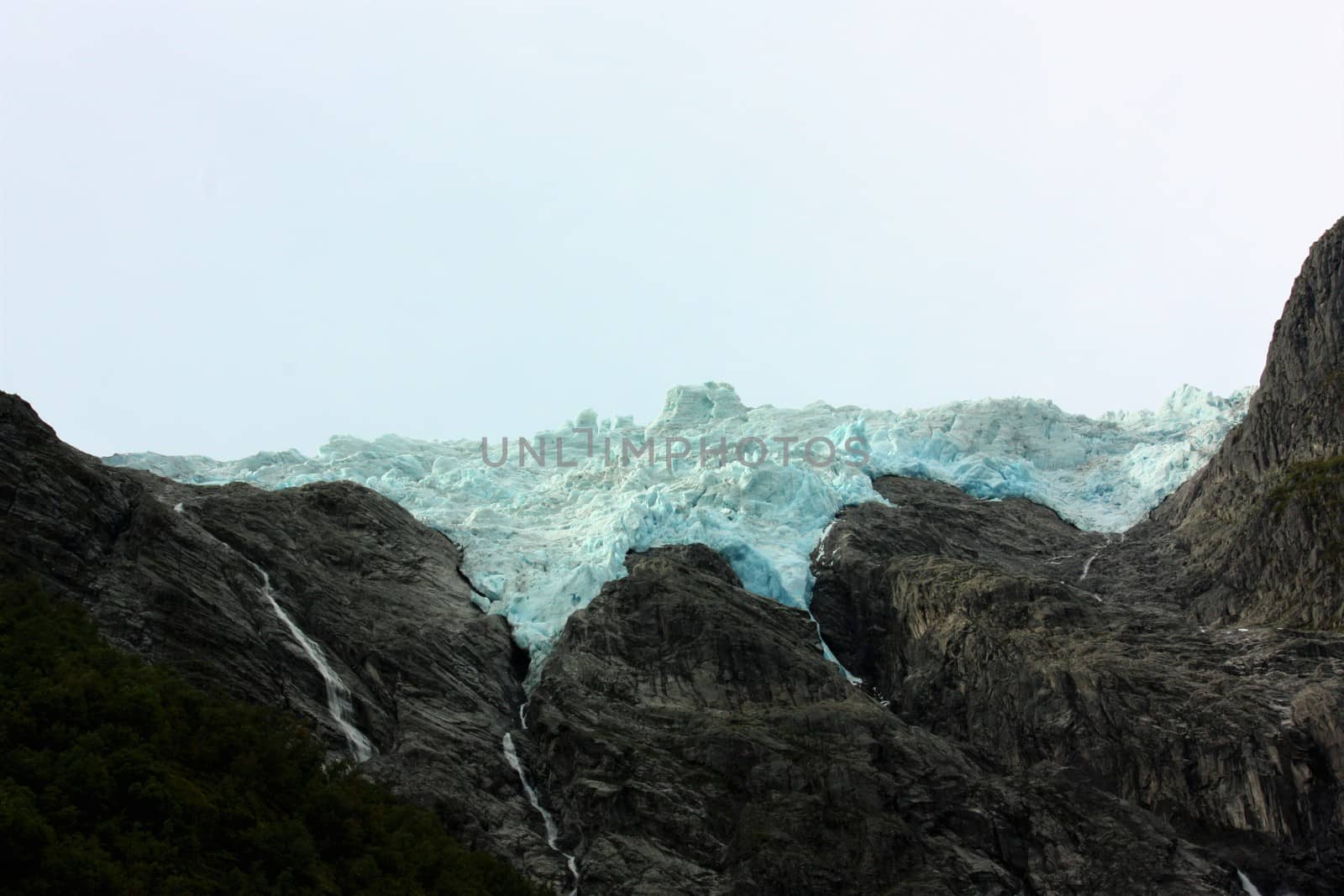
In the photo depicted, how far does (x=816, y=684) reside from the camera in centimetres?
6650

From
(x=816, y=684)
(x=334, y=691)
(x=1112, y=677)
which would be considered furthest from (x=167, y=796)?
(x=1112, y=677)

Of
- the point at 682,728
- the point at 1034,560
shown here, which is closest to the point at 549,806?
the point at 682,728

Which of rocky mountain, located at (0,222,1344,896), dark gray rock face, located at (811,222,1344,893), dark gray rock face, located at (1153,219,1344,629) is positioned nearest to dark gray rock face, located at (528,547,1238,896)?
rocky mountain, located at (0,222,1344,896)

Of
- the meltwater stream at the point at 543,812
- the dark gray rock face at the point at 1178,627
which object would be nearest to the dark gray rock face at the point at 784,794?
the meltwater stream at the point at 543,812

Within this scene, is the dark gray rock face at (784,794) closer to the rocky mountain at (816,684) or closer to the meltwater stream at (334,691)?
the rocky mountain at (816,684)

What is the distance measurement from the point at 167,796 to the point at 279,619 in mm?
18574

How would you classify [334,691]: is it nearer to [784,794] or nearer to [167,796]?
[167,796]

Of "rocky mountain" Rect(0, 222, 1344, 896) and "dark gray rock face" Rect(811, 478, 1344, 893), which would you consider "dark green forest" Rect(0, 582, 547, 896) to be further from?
"dark gray rock face" Rect(811, 478, 1344, 893)

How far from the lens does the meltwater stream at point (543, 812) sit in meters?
55.5

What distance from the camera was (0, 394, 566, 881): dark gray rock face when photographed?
185 ft

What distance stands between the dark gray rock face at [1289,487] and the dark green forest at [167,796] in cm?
4006

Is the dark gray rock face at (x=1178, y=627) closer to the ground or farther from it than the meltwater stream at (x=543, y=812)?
farther from it

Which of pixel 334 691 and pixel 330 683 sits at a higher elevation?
pixel 330 683

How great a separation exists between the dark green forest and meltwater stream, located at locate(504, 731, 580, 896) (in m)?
4.16
